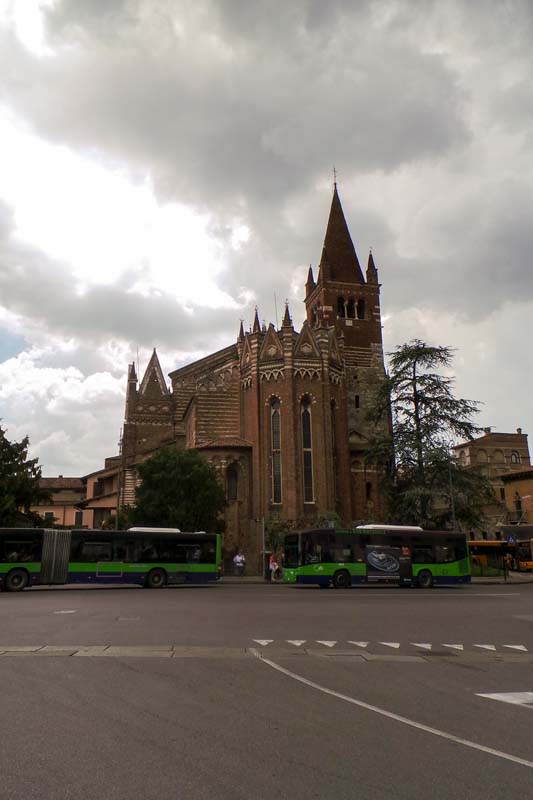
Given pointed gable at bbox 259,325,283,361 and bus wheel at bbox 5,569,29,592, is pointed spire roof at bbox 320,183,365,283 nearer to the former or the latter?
pointed gable at bbox 259,325,283,361

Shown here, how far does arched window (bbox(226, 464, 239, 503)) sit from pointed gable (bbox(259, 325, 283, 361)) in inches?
345

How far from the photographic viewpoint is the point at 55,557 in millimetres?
28688

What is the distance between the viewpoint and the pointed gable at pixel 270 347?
1976 inches

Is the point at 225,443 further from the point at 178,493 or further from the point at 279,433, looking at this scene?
the point at 178,493

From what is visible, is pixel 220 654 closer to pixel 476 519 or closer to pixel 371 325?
pixel 476 519

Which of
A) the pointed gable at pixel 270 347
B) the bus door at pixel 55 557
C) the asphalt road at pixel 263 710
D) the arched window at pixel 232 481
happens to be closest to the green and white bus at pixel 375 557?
the bus door at pixel 55 557

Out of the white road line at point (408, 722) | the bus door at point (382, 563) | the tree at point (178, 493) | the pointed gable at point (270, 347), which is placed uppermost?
the pointed gable at point (270, 347)

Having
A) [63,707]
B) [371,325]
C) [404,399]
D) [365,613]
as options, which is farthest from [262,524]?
[63,707]

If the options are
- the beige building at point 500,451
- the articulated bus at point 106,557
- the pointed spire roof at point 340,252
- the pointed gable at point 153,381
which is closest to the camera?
A: the articulated bus at point 106,557

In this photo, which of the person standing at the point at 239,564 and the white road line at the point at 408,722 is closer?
the white road line at the point at 408,722

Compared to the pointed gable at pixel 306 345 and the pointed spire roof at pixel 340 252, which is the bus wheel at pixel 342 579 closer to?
A: the pointed gable at pixel 306 345

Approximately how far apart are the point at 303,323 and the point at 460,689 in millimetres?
43272

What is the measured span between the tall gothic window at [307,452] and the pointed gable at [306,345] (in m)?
3.61

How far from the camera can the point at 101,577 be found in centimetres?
2953
